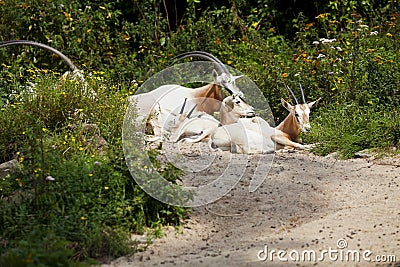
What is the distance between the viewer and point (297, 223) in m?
5.08

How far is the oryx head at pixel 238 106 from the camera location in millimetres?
7889

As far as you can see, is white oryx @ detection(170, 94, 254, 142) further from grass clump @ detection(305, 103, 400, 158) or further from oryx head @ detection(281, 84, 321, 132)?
grass clump @ detection(305, 103, 400, 158)

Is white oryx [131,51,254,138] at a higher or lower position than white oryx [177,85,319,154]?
higher

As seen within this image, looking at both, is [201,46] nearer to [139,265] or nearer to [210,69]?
[210,69]

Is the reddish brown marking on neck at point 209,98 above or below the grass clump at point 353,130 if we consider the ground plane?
above

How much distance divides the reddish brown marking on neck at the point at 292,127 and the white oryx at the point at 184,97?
405 mm

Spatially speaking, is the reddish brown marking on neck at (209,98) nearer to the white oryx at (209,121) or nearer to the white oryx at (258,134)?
the white oryx at (209,121)

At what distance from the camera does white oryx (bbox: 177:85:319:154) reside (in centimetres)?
729

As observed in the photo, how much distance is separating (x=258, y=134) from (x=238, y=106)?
56 cm

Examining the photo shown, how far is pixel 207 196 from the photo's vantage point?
5617mm

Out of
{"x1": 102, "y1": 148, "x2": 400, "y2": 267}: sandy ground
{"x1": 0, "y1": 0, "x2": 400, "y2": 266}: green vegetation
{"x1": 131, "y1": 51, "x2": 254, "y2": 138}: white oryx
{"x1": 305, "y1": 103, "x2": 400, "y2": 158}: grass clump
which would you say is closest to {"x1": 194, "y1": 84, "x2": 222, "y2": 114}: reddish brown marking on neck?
{"x1": 131, "y1": 51, "x2": 254, "y2": 138}: white oryx

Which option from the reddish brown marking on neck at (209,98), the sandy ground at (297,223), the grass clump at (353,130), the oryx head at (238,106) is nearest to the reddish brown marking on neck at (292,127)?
the grass clump at (353,130)

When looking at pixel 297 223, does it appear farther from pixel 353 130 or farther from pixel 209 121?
pixel 209 121

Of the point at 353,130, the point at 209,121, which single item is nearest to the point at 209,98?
the point at 209,121
